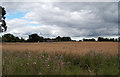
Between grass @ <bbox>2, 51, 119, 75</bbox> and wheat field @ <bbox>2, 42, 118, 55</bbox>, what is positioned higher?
wheat field @ <bbox>2, 42, 118, 55</bbox>

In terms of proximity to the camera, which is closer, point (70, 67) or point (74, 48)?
point (70, 67)

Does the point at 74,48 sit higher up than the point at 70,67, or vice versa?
the point at 74,48

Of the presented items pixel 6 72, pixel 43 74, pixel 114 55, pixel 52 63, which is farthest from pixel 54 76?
pixel 114 55

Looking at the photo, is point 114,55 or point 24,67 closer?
point 24,67

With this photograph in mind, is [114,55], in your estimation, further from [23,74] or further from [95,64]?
[23,74]

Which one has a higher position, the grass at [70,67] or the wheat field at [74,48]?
the wheat field at [74,48]

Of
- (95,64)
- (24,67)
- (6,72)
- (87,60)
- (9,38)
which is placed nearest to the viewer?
(6,72)

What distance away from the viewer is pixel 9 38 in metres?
35.5

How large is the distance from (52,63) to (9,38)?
33.0 meters

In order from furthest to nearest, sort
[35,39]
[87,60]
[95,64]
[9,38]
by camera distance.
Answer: [9,38]
[35,39]
[87,60]
[95,64]

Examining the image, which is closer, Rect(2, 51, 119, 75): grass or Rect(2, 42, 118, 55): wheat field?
Rect(2, 51, 119, 75): grass

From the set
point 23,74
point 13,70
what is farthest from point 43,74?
point 13,70

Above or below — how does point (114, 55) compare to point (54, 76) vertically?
above

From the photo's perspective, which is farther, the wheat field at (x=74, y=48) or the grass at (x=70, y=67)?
the wheat field at (x=74, y=48)
